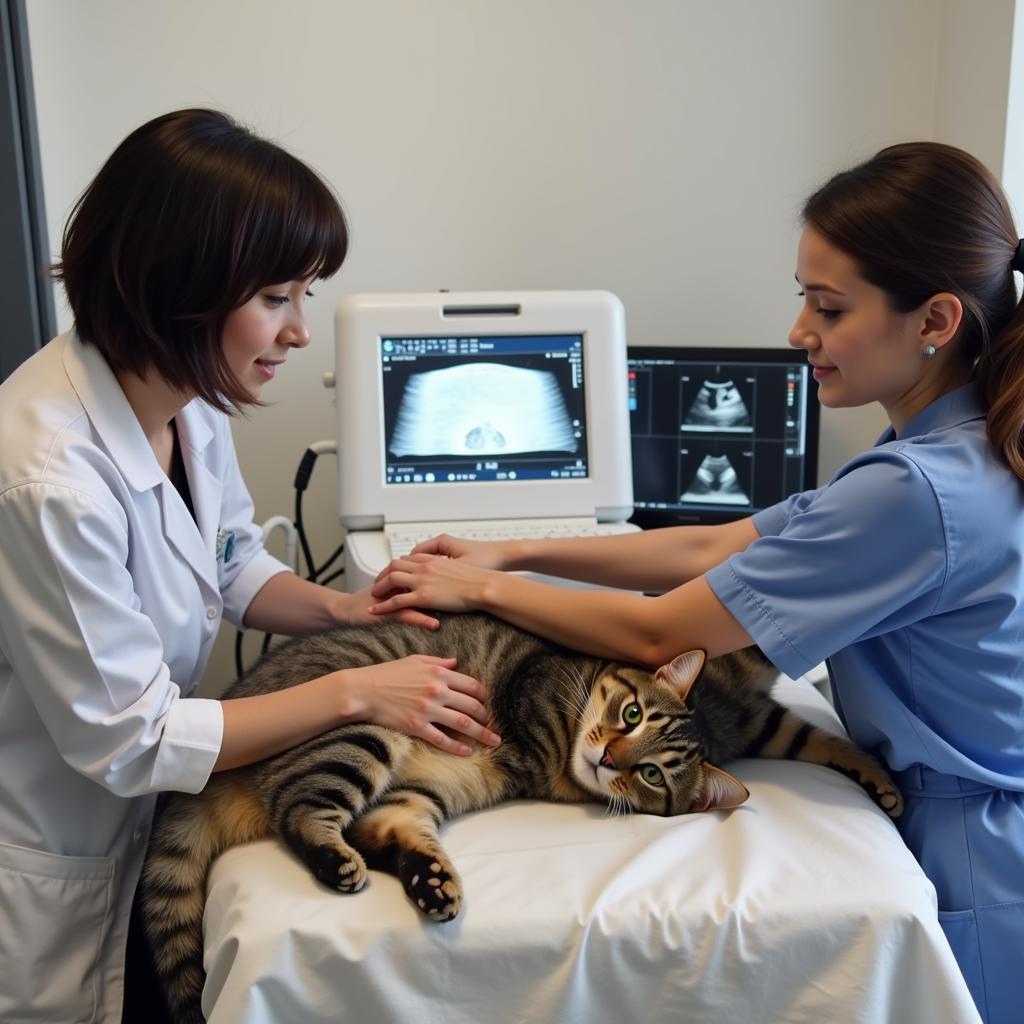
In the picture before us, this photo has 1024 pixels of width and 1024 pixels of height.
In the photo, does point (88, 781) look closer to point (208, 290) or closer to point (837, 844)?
point (208, 290)

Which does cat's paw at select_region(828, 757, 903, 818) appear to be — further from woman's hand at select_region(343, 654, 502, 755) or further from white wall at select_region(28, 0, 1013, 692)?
white wall at select_region(28, 0, 1013, 692)

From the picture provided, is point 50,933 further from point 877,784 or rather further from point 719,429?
point 719,429

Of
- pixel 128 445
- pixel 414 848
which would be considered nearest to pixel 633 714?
pixel 414 848

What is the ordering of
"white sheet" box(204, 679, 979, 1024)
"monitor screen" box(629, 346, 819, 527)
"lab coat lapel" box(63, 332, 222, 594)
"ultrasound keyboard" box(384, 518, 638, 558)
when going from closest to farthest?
1. "white sheet" box(204, 679, 979, 1024)
2. "lab coat lapel" box(63, 332, 222, 594)
3. "ultrasound keyboard" box(384, 518, 638, 558)
4. "monitor screen" box(629, 346, 819, 527)

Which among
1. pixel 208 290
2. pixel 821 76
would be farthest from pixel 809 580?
pixel 821 76

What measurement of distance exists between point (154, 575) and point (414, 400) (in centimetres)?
63

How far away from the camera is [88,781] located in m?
1.08

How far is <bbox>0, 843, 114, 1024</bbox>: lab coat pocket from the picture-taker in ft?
3.41

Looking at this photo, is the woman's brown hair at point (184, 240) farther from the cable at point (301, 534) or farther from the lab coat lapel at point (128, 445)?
the cable at point (301, 534)

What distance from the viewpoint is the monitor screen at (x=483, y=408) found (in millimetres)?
1649

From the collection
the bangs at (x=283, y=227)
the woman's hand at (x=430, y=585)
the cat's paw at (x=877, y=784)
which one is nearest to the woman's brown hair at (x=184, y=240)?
the bangs at (x=283, y=227)

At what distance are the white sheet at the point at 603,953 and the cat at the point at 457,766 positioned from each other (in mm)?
43

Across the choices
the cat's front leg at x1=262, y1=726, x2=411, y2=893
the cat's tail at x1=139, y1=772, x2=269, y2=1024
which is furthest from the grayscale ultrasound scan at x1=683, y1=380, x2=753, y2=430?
the cat's tail at x1=139, y1=772, x2=269, y2=1024

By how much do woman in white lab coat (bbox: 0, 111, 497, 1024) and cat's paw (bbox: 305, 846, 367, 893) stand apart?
0.16 meters
